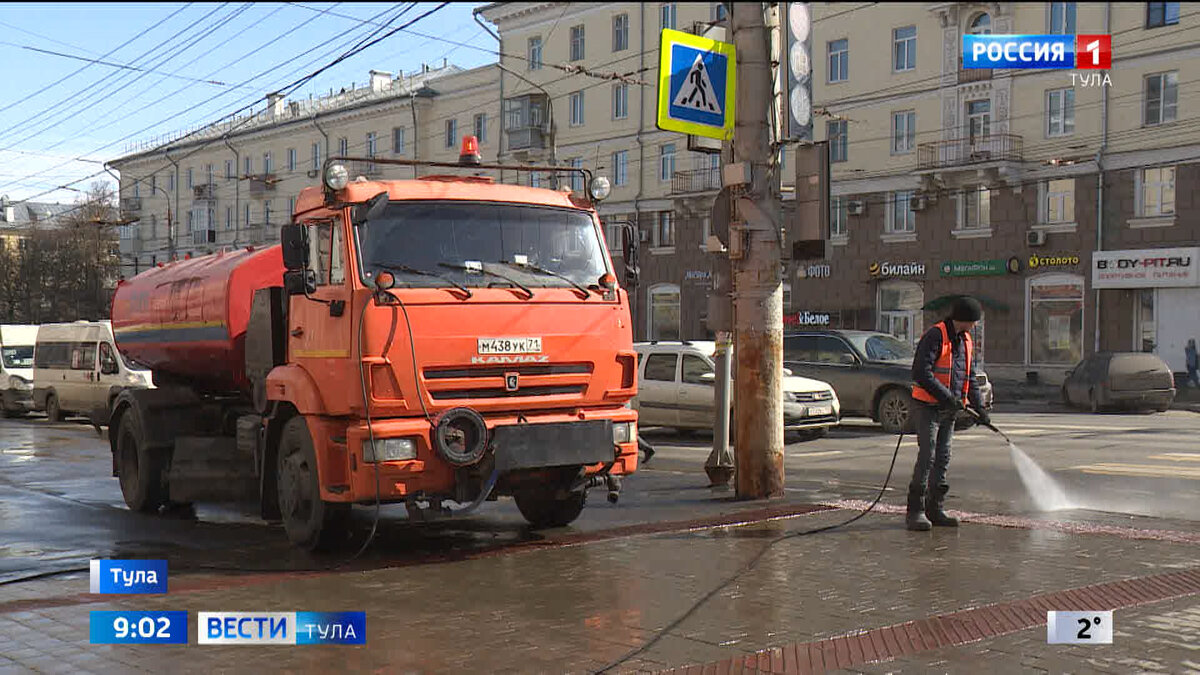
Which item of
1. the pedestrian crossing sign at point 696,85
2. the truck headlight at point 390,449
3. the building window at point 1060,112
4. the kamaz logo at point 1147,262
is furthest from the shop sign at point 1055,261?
the truck headlight at point 390,449

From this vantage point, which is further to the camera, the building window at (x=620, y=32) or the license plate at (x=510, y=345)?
the building window at (x=620, y=32)

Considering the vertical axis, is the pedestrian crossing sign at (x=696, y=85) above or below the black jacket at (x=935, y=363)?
above

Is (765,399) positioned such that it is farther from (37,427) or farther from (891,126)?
(891,126)

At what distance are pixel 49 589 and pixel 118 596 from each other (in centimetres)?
61

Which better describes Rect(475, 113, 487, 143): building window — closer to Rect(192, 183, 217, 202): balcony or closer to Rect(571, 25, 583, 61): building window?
Rect(571, 25, 583, 61): building window

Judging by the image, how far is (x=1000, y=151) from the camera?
1547 inches

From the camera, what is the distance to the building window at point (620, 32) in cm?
4966

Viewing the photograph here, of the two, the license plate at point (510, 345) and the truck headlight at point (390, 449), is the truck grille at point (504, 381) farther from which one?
the truck headlight at point (390, 449)

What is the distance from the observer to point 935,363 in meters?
10.0

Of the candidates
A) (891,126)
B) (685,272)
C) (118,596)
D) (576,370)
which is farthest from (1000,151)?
(118,596)

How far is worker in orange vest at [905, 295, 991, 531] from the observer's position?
9.96 meters

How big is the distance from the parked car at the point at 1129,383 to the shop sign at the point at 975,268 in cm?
1088

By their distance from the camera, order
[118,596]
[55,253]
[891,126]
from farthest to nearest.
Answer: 1. [55,253]
2. [891,126]
3. [118,596]

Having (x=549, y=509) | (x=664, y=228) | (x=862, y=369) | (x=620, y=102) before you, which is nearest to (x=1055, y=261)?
(x=664, y=228)
